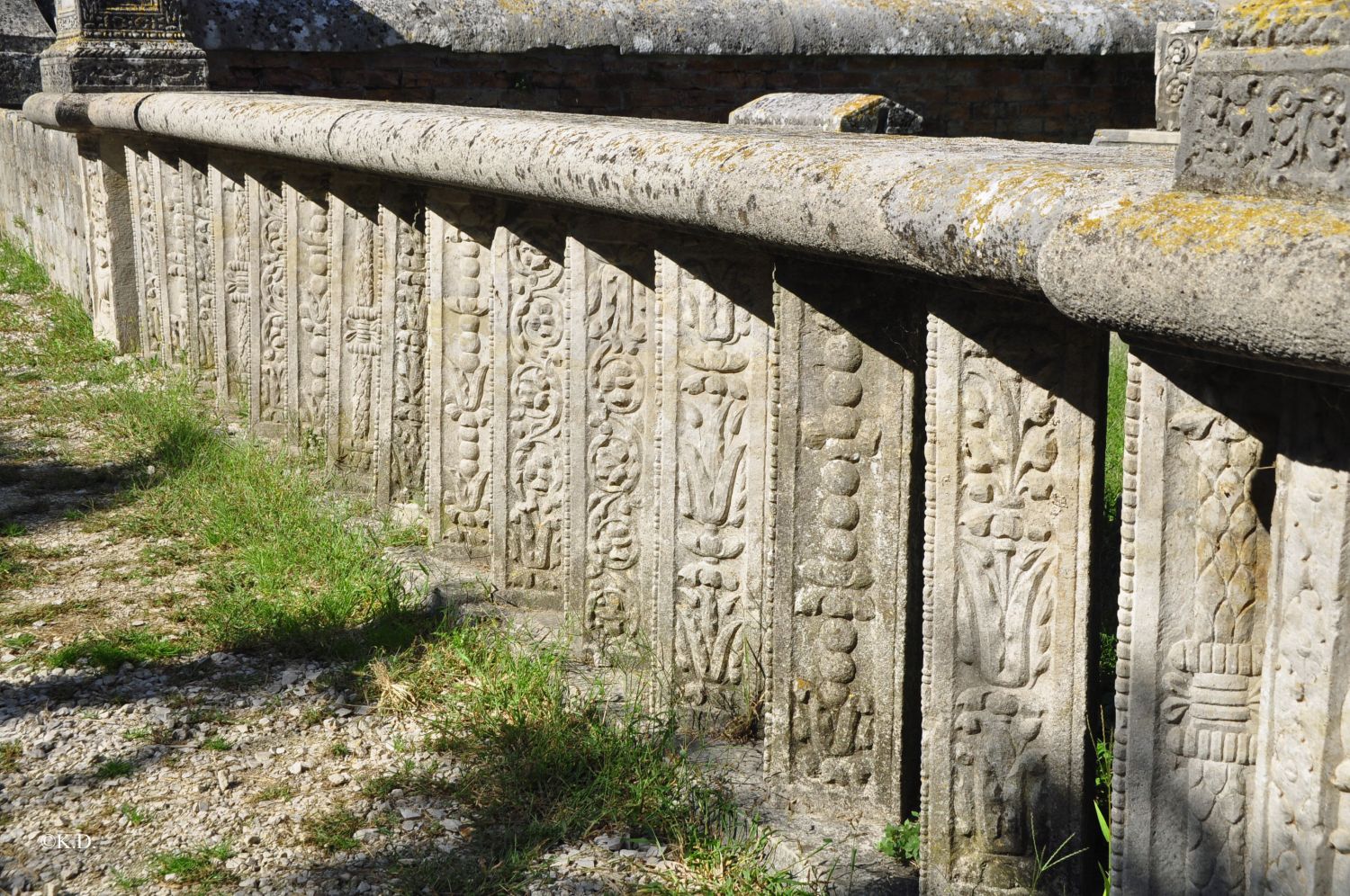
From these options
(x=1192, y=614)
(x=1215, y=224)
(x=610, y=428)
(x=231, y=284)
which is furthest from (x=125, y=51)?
(x=1215, y=224)

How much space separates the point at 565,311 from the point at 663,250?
27.8 inches

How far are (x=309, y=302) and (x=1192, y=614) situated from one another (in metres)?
4.16

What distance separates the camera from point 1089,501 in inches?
90.3

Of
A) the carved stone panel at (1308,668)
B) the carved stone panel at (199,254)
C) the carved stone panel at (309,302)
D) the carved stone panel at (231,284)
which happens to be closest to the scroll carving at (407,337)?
the carved stone panel at (309,302)

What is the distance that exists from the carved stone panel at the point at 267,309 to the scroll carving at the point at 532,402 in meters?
2.03

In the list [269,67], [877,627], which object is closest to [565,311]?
[877,627]

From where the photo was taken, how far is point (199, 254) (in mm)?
6797

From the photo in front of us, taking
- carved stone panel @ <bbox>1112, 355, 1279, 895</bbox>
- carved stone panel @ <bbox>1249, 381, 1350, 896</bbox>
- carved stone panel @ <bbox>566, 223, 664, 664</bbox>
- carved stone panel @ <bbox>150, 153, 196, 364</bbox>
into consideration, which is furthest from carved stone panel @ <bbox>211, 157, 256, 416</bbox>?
carved stone panel @ <bbox>1249, 381, 1350, 896</bbox>

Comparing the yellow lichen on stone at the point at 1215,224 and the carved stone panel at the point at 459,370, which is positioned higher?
the yellow lichen on stone at the point at 1215,224

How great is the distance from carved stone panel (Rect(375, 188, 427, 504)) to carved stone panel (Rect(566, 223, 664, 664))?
1256 mm

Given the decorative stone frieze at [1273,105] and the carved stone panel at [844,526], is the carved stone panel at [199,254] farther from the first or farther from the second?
the decorative stone frieze at [1273,105]

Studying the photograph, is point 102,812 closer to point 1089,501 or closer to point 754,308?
point 754,308

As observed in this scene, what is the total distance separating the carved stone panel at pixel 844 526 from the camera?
270 cm

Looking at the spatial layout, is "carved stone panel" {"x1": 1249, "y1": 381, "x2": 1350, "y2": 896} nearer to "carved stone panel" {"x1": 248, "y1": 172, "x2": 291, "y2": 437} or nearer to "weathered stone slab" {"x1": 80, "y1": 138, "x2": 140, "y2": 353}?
"carved stone panel" {"x1": 248, "y1": 172, "x2": 291, "y2": 437}
